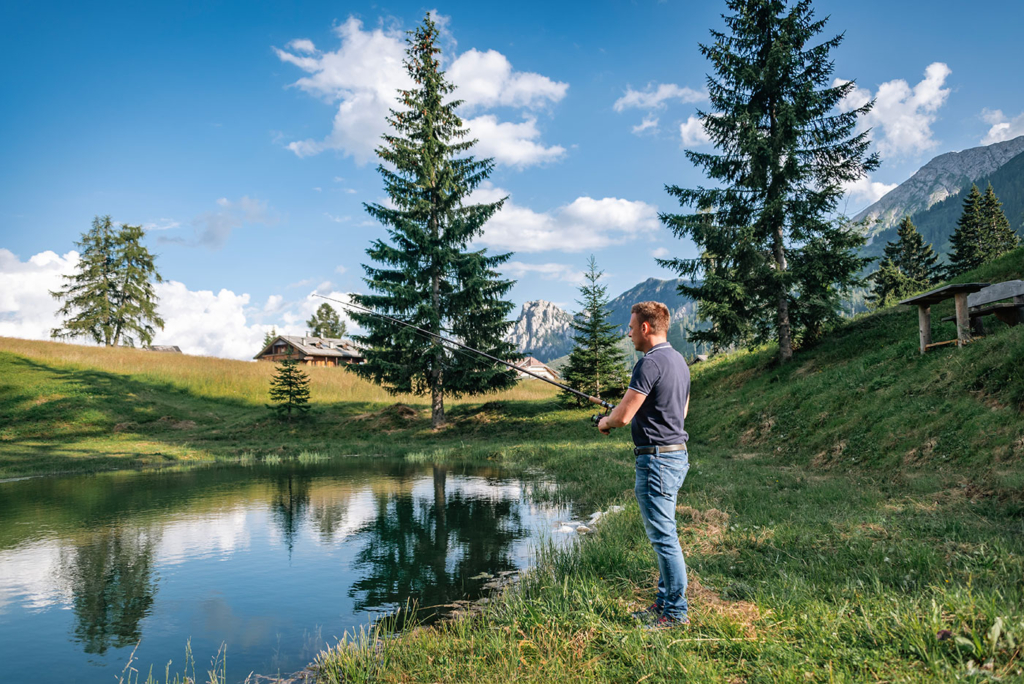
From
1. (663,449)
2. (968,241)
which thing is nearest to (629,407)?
(663,449)

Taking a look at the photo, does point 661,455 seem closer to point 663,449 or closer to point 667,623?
point 663,449

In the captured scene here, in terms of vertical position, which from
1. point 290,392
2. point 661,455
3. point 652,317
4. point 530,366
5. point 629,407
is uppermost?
point 530,366

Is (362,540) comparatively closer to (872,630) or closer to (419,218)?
(872,630)

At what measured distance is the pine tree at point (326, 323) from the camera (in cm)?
9081

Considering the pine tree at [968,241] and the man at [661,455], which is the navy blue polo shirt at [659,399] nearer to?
the man at [661,455]

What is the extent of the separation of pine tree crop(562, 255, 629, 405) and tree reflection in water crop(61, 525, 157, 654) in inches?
855

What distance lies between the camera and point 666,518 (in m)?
4.29

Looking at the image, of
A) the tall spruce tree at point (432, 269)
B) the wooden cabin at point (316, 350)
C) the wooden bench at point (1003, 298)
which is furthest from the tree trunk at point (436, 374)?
the wooden cabin at point (316, 350)

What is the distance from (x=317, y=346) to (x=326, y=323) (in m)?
22.0

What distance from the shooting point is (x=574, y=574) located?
5871mm

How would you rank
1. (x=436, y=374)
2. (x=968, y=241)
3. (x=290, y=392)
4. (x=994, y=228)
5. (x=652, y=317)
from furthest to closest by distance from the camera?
(x=994, y=228)
(x=968, y=241)
(x=290, y=392)
(x=436, y=374)
(x=652, y=317)

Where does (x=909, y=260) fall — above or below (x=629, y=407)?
above

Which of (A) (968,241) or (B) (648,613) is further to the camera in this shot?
(A) (968,241)

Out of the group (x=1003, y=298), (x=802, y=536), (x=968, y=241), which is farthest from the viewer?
(x=968, y=241)
